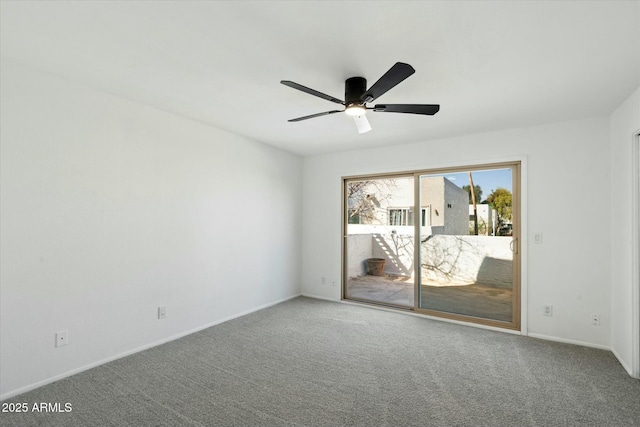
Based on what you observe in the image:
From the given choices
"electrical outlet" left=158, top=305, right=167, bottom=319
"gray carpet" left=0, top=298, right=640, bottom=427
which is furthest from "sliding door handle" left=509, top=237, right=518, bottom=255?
"electrical outlet" left=158, top=305, right=167, bottom=319

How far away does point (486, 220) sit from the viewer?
3947 mm

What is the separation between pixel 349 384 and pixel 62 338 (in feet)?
7.81

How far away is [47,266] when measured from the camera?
246cm

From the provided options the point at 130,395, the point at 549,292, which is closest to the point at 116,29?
the point at 130,395

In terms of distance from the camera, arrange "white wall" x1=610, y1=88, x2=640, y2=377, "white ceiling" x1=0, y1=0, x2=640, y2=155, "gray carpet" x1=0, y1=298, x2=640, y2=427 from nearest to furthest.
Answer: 1. "white ceiling" x1=0, y1=0, x2=640, y2=155
2. "gray carpet" x1=0, y1=298, x2=640, y2=427
3. "white wall" x1=610, y1=88, x2=640, y2=377

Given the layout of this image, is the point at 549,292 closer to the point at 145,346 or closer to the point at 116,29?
the point at 145,346

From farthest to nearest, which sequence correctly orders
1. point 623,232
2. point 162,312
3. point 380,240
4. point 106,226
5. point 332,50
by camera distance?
point 380,240
point 162,312
point 623,232
point 106,226
point 332,50

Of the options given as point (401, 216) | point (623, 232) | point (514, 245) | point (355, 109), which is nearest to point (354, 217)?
point (401, 216)

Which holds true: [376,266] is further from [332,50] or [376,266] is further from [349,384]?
[332,50]

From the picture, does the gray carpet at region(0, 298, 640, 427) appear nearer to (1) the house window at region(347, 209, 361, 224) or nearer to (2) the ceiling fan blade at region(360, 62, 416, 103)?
(1) the house window at region(347, 209, 361, 224)

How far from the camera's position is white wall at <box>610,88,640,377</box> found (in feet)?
8.73

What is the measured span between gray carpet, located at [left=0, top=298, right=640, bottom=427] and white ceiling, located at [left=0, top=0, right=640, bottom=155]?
243cm

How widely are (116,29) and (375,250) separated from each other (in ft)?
13.5

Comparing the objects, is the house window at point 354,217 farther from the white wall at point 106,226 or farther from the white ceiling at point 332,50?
the white ceiling at point 332,50
